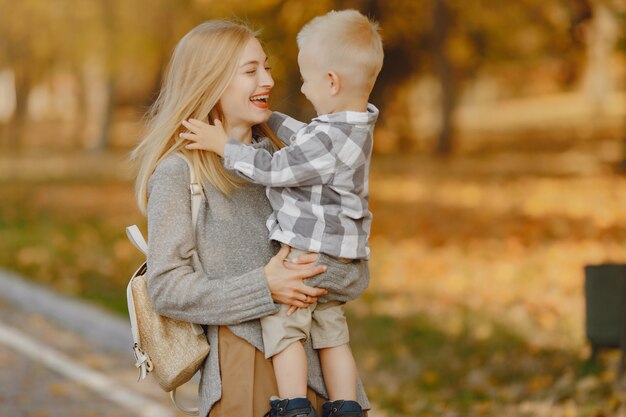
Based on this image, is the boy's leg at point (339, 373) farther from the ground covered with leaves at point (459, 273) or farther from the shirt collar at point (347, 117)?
the ground covered with leaves at point (459, 273)

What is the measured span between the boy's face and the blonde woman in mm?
174

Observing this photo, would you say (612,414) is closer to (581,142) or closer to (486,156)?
(486,156)

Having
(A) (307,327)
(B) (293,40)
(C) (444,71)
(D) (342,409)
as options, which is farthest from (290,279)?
(C) (444,71)

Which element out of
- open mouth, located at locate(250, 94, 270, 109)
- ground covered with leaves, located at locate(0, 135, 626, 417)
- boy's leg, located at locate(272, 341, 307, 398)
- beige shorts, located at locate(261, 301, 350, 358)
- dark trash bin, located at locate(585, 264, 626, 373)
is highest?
open mouth, located at locate(250, 94, 270, 109)

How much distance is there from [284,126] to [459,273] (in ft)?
30.1

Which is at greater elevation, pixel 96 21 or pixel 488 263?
pixel 96 21

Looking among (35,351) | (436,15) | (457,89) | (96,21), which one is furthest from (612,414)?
(457,89)

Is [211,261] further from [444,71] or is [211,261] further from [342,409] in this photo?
[444,71]

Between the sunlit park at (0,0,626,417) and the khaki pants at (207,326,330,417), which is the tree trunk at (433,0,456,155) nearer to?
the sunlit park at (0,0,626,417)

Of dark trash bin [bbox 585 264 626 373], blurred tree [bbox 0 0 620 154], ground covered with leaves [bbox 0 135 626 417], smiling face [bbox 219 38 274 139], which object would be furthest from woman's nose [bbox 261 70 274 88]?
blurred tree [bbox 0 0 620 154]

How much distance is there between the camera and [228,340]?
3166 mm

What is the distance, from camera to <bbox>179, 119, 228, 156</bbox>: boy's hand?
3.16 meters

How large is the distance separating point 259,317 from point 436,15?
27.2 metres

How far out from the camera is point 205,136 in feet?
10.4
